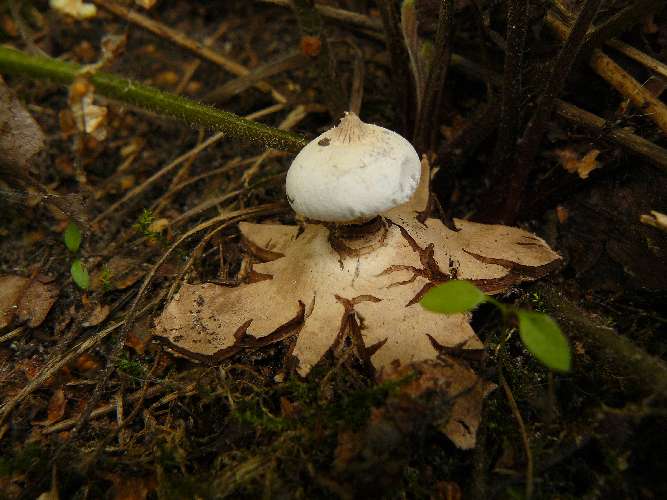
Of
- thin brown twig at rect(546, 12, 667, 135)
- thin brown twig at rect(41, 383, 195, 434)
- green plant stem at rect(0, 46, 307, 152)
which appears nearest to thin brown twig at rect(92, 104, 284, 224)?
green plant stem at rect(0, 46, 307, 152)

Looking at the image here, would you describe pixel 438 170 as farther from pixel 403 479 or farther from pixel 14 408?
pixel 14 408

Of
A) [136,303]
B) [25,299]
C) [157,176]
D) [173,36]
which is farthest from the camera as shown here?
[173,36]

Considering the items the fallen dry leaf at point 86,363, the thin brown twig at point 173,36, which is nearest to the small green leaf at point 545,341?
the fallen dry leaf at point 86,363

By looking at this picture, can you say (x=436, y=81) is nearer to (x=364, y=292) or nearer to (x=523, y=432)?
(x=364, y=292)

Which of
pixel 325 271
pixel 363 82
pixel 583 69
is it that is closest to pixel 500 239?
pixel 325 271

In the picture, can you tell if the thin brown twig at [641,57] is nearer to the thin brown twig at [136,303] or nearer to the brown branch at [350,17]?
the brown branch at [350,17]

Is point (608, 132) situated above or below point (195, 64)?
above

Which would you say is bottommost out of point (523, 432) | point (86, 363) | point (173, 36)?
point (86, 363)

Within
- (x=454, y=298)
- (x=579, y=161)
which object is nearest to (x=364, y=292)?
(x=454, y=298)
